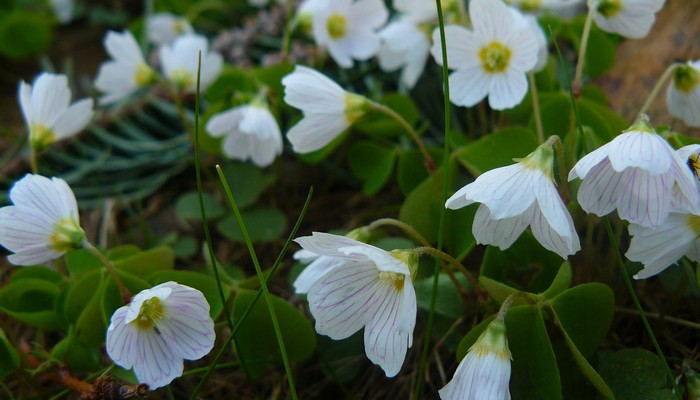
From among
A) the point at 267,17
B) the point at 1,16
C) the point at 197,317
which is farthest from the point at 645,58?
the point at 1,16

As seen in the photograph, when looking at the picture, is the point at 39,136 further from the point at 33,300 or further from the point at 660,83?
the point at 660,83

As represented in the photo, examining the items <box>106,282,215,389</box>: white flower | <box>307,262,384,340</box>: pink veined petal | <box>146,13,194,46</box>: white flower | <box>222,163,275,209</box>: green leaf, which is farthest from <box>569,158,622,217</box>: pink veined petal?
<box>146,13,194,46</box>: white flower

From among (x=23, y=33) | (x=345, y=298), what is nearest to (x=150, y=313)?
(x=345, y=298)

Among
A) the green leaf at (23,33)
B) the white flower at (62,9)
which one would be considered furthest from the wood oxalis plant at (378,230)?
the white flower at (62,9)

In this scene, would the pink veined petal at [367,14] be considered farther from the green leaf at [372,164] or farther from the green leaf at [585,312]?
the green leaf at [585,312]

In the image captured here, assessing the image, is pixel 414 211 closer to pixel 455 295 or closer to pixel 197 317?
pixel 455 295

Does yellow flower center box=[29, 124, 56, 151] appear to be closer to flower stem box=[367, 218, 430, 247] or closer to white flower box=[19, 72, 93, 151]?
white flower box=[19, 72, 93, 151]
